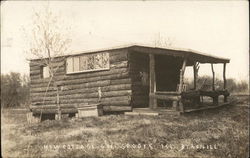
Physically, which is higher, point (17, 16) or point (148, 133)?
point (17, 16)

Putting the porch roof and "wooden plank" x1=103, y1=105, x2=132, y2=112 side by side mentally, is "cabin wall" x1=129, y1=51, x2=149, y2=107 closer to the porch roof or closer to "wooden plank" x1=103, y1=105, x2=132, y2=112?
"wooden plank" x1=103, y1=105, x2=132, y2=112

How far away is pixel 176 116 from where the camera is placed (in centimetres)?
1227

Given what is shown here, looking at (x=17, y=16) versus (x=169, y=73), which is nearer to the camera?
(x=17, y=16)

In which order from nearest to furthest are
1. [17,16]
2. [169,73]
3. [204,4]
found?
[204,4], [17,16], [169,73]

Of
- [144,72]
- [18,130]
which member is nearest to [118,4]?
[18,130]

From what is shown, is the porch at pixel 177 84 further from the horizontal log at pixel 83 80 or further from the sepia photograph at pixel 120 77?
the horizontal log at pixel 83 80

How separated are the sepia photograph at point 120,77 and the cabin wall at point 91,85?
4 cm

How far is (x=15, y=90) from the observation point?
21.0 meters

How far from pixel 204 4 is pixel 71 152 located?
441 centimetres

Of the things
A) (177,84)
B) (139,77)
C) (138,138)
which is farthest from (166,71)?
(138,138)

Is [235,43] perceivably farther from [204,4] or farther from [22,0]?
[22,0]

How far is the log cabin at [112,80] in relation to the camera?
14367 mm

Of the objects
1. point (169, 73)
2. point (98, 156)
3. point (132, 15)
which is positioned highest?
point (132, 15)

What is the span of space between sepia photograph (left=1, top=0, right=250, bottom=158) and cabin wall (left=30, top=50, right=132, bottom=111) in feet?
0.14
